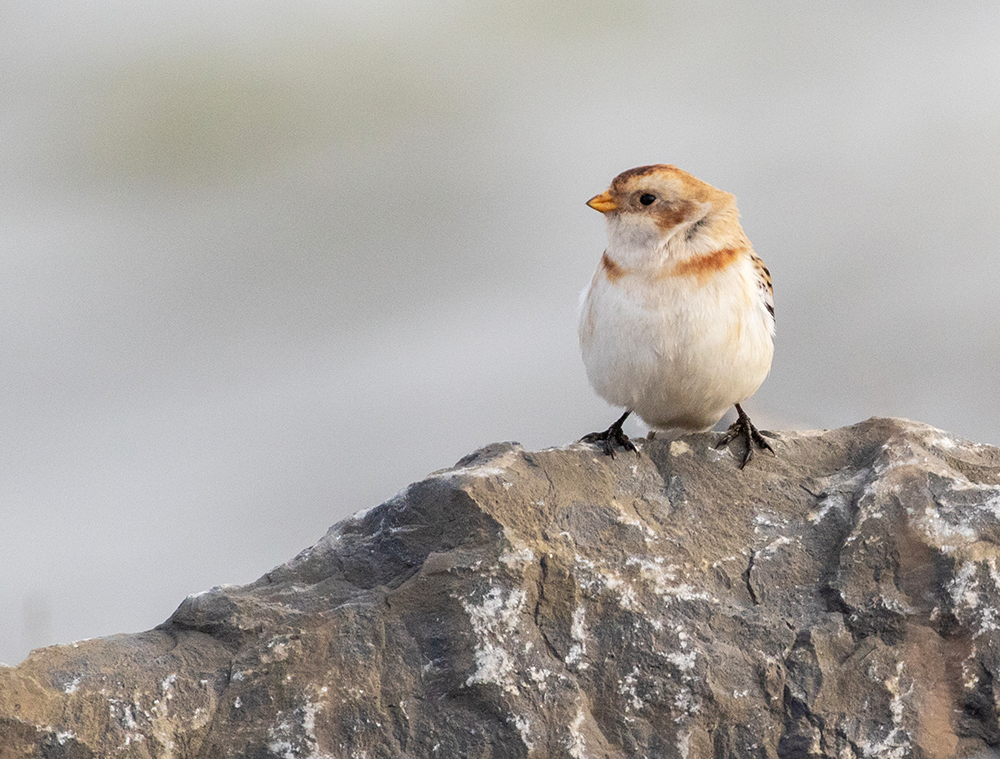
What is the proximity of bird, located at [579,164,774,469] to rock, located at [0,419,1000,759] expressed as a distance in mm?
613

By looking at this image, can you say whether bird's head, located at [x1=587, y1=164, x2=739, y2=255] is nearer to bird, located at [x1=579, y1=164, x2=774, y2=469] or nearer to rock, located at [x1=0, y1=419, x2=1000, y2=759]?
bird, located at [x1=579, y1=164, x2=774, y2=469]

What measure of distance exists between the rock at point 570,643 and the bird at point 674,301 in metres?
0.61

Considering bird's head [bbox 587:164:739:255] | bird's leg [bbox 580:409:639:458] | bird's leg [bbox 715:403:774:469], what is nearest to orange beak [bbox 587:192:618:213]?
bird's head [bbox 587:164:739:255]

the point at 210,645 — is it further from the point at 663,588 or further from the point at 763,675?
the point at 763,675

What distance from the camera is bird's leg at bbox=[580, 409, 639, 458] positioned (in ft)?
14.6

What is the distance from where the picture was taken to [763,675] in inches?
147

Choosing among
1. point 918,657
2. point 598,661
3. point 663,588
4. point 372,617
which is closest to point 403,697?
point 372,617

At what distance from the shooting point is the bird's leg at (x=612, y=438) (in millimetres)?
4448

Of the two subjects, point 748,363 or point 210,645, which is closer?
point 210,645

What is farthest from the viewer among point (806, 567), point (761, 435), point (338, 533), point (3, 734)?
point (761, 435)

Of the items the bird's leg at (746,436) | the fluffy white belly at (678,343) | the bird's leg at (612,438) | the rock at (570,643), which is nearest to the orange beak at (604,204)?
the fluffy white belly at (678,343)

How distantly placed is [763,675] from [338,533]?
5.71ft

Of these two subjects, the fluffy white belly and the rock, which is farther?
the fluffy white belly

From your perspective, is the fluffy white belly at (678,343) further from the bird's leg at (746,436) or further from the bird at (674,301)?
the bird's leg at (746,436)
